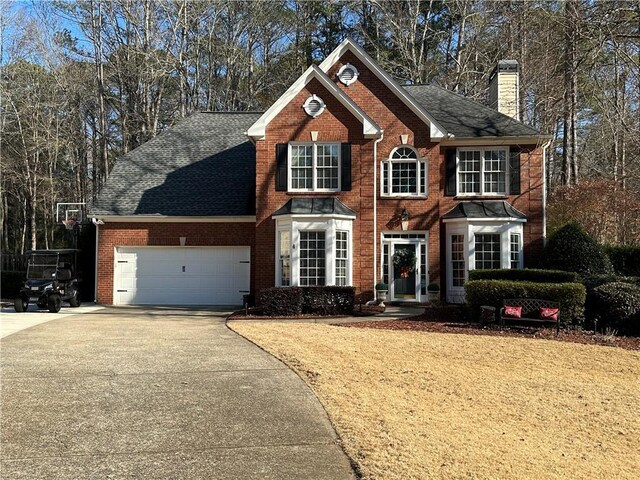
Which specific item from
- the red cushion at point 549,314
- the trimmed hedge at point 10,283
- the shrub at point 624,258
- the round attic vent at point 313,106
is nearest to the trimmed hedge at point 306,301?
the red cushion at point 549,314

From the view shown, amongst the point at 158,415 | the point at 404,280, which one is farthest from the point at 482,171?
the point at 158,415

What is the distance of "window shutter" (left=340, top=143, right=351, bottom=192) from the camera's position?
19250mm

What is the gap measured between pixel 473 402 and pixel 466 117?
15503mm

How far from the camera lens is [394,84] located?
2003 cm

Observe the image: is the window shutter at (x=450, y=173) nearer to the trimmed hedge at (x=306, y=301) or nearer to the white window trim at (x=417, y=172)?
the white window trim at (x=417, y=172)

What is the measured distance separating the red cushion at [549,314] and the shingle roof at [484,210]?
244 inches

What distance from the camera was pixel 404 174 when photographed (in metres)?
20.0

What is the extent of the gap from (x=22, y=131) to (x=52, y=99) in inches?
100

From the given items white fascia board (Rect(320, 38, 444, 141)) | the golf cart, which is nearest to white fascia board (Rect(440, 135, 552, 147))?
white fascia board (Rect(320, 38, 444, 141))

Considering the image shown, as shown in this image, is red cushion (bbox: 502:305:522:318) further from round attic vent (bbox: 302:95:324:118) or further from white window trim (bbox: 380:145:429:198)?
round attic vent (bbox: 302:95:324:118)

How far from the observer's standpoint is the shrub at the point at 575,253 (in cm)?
1730

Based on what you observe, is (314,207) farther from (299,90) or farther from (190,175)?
(190,175)

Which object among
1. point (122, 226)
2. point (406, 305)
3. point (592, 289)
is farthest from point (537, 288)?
point (122, 226)

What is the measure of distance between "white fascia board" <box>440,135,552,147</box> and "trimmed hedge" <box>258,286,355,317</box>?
664 cm
